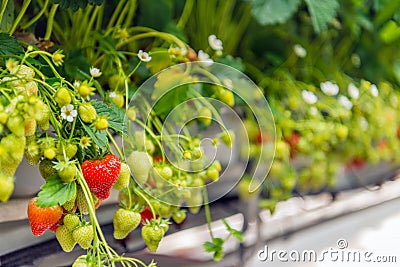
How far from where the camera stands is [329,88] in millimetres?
1129

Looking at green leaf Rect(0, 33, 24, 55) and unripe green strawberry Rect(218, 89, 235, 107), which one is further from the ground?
green leaf Rect(0, 33, 24, 55)

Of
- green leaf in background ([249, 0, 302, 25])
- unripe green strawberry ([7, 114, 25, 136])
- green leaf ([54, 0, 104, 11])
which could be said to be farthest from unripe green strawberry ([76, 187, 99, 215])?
green leaf in background ([249, 0, 302, 25])

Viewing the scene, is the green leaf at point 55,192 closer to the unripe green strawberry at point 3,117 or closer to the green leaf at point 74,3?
the unripe green strawberry at point 3,117

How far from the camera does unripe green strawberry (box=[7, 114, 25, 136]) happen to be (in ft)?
1.50

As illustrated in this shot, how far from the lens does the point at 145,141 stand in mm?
745

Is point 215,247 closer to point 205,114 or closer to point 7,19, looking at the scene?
point 205,114

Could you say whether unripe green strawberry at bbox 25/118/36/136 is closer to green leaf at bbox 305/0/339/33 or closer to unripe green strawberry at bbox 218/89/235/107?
unripe green strawberry at bbox 218/89/235/107

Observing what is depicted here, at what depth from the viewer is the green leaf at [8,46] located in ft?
1.98

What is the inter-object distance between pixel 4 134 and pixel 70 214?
0.12m

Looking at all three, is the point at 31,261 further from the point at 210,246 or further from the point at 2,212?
the point at 210,246

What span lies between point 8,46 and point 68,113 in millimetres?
137

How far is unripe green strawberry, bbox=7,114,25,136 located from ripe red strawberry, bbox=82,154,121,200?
0.33 ft

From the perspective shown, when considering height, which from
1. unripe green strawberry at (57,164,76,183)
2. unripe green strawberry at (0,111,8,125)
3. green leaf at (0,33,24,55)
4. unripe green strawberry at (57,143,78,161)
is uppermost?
unripe green strawberry at (0,111,8,125)

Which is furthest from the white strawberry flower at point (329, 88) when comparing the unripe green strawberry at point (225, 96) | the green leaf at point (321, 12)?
the unripe green strawberry at point (225, 96)
